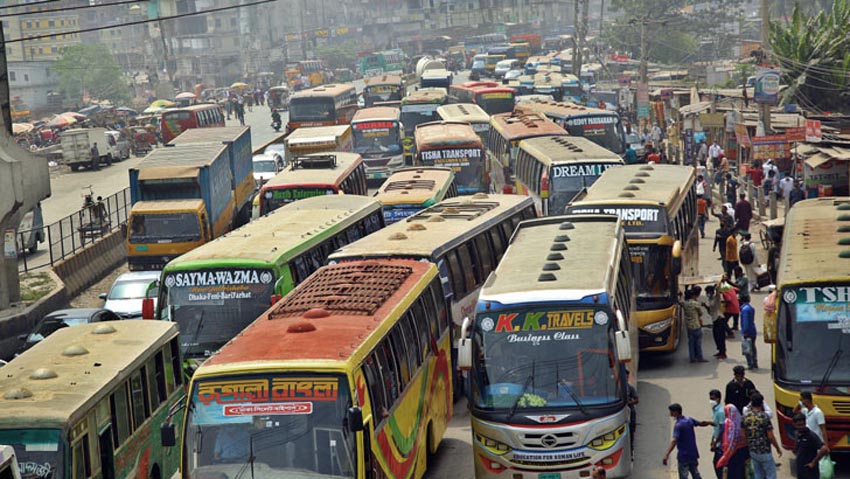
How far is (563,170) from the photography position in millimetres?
28312

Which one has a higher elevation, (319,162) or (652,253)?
(652,253)

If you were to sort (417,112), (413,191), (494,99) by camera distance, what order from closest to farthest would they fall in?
(413,191) → (417,112) → (494,99)

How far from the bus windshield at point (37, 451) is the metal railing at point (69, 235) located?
22.2m

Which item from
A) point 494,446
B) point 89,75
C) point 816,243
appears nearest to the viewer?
point 494,446

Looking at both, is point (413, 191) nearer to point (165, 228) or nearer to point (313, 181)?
point (313, 181)

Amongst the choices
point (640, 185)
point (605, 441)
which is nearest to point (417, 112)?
point (640, 185)

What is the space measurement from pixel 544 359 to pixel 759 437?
2407 millimetres

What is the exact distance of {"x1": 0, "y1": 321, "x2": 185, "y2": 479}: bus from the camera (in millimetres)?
12391

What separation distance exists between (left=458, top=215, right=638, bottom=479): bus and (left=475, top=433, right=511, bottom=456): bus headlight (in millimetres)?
11

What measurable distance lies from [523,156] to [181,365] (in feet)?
61.5

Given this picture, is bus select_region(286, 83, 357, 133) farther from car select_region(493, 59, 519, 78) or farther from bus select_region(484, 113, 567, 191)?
car select_region(493, 59, 519, 78)

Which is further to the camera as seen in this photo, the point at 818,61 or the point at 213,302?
the point at 818,61

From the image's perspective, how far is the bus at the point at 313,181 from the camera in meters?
28.9

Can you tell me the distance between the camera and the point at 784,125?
39.0 metres
